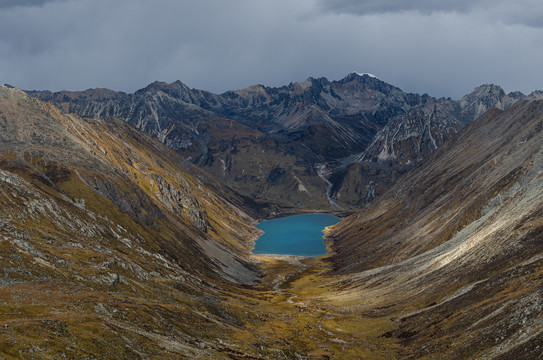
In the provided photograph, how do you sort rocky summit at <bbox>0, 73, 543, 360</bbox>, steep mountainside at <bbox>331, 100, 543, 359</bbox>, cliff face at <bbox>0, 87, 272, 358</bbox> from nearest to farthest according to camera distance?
cliff face at <bbox>0, 87, 272, 358</bbox> < rocky summit at <bbox>0, 73, 543, 360</bbox> < steep mountainside at <bbox>331, 100, 543, 359</bbox>

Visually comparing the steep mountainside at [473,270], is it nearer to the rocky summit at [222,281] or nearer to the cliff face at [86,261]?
the rocky summit at [222,281]

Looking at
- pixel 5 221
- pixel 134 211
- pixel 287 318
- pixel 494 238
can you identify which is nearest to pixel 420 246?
pixel 494 238

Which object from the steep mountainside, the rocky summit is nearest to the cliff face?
the rocky summit

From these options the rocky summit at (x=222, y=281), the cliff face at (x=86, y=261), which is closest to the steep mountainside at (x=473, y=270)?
the rocky summit at (x=222, y=281)

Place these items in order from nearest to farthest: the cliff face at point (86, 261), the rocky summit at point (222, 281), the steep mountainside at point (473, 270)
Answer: the cliff face at point (86, 261)
the rocky summit at point (222, 281)
the steep mountainside at point (473, 270)

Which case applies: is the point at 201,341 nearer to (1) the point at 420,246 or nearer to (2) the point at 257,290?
(2) the point at 257,290

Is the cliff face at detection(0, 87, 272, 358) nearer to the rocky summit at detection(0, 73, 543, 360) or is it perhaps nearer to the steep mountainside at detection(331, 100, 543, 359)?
the rocky summit at detection(0, 73, 543, 360)

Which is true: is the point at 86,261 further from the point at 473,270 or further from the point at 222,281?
the point at 473,270

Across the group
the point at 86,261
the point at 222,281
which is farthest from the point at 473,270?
the point at 222,281
